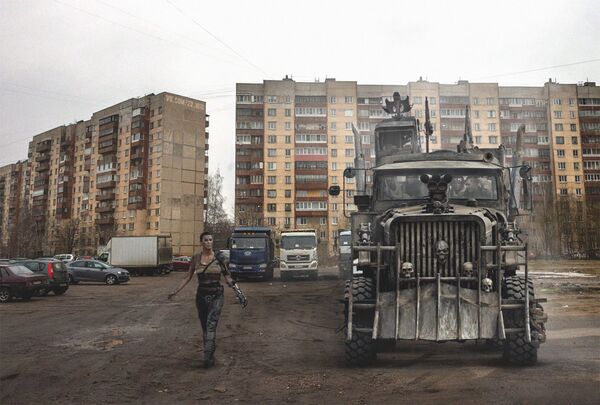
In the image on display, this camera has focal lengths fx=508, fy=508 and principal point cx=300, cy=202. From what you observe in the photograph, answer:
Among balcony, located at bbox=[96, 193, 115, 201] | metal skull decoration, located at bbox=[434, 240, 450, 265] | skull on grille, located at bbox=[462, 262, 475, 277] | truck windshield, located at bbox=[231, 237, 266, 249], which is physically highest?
balcony, located at bbox=[96, 193, 115, 201]

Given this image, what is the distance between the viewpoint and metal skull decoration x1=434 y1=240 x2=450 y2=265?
6855 mm

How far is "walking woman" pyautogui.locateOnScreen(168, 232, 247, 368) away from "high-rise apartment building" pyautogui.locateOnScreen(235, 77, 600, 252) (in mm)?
66753

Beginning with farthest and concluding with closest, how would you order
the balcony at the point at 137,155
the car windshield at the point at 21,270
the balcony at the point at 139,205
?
the balcony at the point at 137,155 → the balcony at the point at 139,205 → the car windshield at the point at 21,270

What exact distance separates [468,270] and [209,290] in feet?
12.0

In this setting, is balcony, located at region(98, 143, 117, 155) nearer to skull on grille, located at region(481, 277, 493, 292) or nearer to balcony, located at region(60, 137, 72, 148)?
balcony, located at region(60, 137, 72, 148)

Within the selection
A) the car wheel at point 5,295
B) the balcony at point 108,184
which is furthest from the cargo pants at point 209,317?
the balcony at point 108,184

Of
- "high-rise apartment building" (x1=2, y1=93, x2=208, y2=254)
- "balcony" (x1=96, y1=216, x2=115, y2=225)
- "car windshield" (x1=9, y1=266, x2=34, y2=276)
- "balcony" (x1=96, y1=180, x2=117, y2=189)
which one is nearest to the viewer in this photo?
"car windshield" (x1=9, y1=266, x2=34, y2=276)

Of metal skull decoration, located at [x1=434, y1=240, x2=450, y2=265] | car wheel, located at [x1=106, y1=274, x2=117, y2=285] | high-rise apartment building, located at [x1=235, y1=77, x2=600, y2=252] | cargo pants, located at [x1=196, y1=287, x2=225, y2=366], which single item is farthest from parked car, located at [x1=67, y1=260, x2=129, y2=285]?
high-rise apartment building, located at [x1=235, y1=77, x2=600, y2=252]

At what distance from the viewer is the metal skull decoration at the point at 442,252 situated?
6.86 m

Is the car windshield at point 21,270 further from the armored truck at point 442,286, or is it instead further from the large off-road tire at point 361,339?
the large off-road tire at point 361,339

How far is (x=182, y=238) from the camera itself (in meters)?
75.5

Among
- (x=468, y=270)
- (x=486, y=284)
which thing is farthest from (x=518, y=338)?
Result: (x=468, y=270)

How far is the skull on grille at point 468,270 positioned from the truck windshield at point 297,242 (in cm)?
2282

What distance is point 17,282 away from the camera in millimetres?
19906
